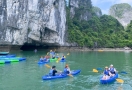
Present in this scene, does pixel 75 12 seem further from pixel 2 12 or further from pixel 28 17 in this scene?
pixel 2 12

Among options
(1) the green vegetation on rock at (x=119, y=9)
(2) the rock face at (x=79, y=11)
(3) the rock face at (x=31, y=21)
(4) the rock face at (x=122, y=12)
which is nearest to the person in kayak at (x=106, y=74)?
(3) the rock face at (x=31, y=21)

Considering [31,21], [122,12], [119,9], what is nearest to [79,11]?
[31,21]

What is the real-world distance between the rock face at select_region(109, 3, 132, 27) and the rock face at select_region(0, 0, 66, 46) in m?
96.8

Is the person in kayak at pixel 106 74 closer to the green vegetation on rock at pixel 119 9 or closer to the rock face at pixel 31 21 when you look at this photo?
the rock face at pixel 31 21

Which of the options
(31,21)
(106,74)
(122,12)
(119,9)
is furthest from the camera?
(119,9)

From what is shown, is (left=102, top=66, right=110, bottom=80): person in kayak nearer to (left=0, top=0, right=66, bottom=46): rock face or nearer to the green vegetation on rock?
(left=0, top=0, right=66, bottom=46): rock face

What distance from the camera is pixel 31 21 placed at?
1831 inches

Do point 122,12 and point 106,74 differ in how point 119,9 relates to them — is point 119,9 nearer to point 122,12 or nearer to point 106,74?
point 122,12

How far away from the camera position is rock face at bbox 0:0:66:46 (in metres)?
41.9

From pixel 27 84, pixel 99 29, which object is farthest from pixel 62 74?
pixel 99 29

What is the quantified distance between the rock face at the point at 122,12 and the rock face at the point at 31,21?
317 ft

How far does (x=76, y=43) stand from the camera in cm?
6688

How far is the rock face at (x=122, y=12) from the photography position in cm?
14225

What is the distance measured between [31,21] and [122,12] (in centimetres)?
11061
